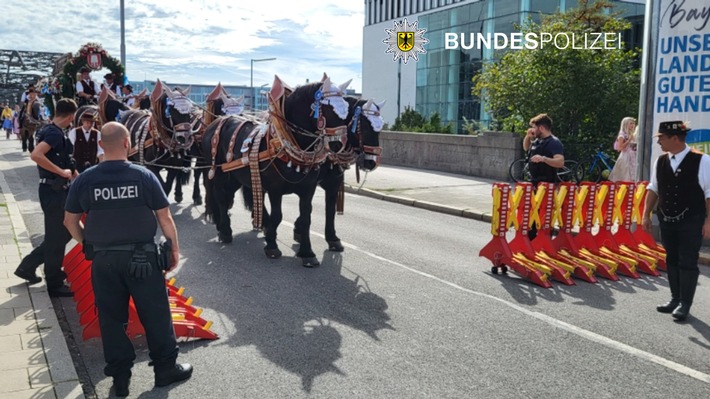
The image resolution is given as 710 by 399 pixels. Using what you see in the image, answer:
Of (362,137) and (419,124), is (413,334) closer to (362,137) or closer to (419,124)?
(362,137)

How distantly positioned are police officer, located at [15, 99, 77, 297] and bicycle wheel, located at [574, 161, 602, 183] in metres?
13.9

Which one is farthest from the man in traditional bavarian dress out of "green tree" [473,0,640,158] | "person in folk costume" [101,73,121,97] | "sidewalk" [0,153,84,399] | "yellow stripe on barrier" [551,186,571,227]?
"person in folk costume" [101,73,121,97]

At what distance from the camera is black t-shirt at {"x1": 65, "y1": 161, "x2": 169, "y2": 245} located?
4.27 m

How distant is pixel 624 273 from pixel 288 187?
438cm

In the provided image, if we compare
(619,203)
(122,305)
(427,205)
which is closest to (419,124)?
(427,205)

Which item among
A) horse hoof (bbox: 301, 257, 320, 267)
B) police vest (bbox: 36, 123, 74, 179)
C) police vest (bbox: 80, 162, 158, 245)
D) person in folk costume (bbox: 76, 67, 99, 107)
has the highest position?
person in folk costume (bbox: 76, 67, 99, 107)

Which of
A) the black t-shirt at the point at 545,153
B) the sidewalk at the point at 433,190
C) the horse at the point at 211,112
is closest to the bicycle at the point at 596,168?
the sidewalk at the point at 433,190

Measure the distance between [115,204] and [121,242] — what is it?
26cm

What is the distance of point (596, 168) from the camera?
17.5 metres

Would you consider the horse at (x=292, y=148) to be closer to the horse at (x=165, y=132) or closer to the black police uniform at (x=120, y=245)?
the horse at (x=165, y=132)

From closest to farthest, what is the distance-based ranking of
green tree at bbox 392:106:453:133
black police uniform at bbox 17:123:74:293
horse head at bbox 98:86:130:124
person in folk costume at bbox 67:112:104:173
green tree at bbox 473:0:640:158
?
black police uniform at bbox 17:123:74:293
person in folk costume at bbox 67:112:104:173
horse head at bbox 98:86:130:124
green tree at bbox 473:0:640:158
green tree at bbox 392:106:453:133

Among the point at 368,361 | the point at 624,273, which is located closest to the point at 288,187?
the point at 368,361

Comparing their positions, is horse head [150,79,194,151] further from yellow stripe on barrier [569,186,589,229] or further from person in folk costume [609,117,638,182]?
person in folk costume [609,117,638,182]

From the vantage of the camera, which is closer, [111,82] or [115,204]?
[115,204]
